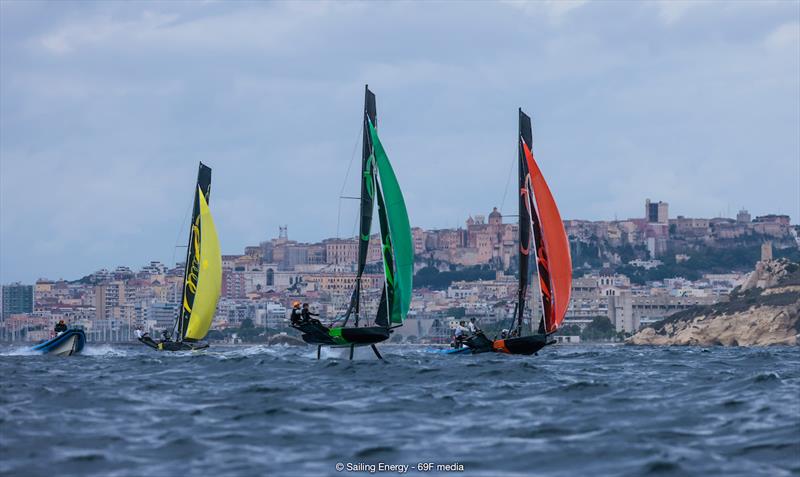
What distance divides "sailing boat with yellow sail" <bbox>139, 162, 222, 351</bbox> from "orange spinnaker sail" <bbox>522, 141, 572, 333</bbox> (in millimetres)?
13245

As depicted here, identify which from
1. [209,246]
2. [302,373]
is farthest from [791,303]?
[302,373]

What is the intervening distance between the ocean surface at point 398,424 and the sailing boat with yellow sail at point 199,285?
18.0 m

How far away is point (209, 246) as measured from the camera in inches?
2003

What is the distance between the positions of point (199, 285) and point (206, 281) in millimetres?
320

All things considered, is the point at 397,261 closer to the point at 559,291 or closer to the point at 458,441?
the point at 559,291

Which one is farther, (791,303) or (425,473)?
(791,303)

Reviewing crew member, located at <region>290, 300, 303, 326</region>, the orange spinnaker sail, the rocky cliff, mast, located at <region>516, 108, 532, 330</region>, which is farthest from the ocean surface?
the rocky cliff

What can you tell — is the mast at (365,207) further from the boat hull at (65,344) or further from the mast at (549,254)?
the boat hull at (65,344)

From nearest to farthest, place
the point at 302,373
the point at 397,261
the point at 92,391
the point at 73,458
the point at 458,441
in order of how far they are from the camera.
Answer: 1. the point at 73,458
2. the point at 458,441
3. the point at 92,391
4. the point at 302,373
5. the point at 397,261

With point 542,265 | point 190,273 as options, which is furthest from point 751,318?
point 542,265

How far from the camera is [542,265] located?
4266 centimetres

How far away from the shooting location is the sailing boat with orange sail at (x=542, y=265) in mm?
42156

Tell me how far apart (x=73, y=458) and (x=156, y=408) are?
5.31m

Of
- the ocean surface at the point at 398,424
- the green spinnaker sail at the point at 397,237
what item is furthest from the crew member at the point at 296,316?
the ocean surface at the point at 398,424
